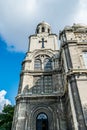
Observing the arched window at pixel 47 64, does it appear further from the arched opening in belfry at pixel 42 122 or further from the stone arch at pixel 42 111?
the arched opening in belfry at pixel 42 122

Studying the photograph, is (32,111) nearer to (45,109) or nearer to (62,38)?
(45,109)

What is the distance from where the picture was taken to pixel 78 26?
70.1 feet

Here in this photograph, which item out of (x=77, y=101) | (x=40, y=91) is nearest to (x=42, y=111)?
(x=40, y=91)

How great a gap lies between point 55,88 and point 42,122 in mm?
4758

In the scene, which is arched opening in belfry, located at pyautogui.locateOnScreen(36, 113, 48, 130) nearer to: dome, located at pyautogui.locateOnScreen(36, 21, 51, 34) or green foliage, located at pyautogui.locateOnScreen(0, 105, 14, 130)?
green foliage, located at pyautogui.locateOnScreen(0, 105, 14, 130)

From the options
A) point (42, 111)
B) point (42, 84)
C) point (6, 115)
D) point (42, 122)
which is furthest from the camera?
point (6, 115)

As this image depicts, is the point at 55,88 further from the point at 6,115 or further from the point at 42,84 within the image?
the point at 6,115

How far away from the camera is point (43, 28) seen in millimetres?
31812

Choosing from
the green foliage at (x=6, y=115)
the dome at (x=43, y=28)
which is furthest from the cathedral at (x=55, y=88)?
the green foliage at (x=6, y=115)

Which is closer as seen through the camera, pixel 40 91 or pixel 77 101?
pixel 77 101

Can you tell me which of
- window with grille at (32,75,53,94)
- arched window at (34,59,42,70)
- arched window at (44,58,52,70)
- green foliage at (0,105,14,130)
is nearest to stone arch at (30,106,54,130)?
window with grille at (32,75,53,94)

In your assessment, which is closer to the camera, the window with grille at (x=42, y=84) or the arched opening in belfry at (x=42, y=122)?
the arched opening in belfry at (x=42, y=122)

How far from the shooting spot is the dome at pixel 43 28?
30.8m

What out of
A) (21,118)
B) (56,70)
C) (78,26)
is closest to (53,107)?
(21,118)
